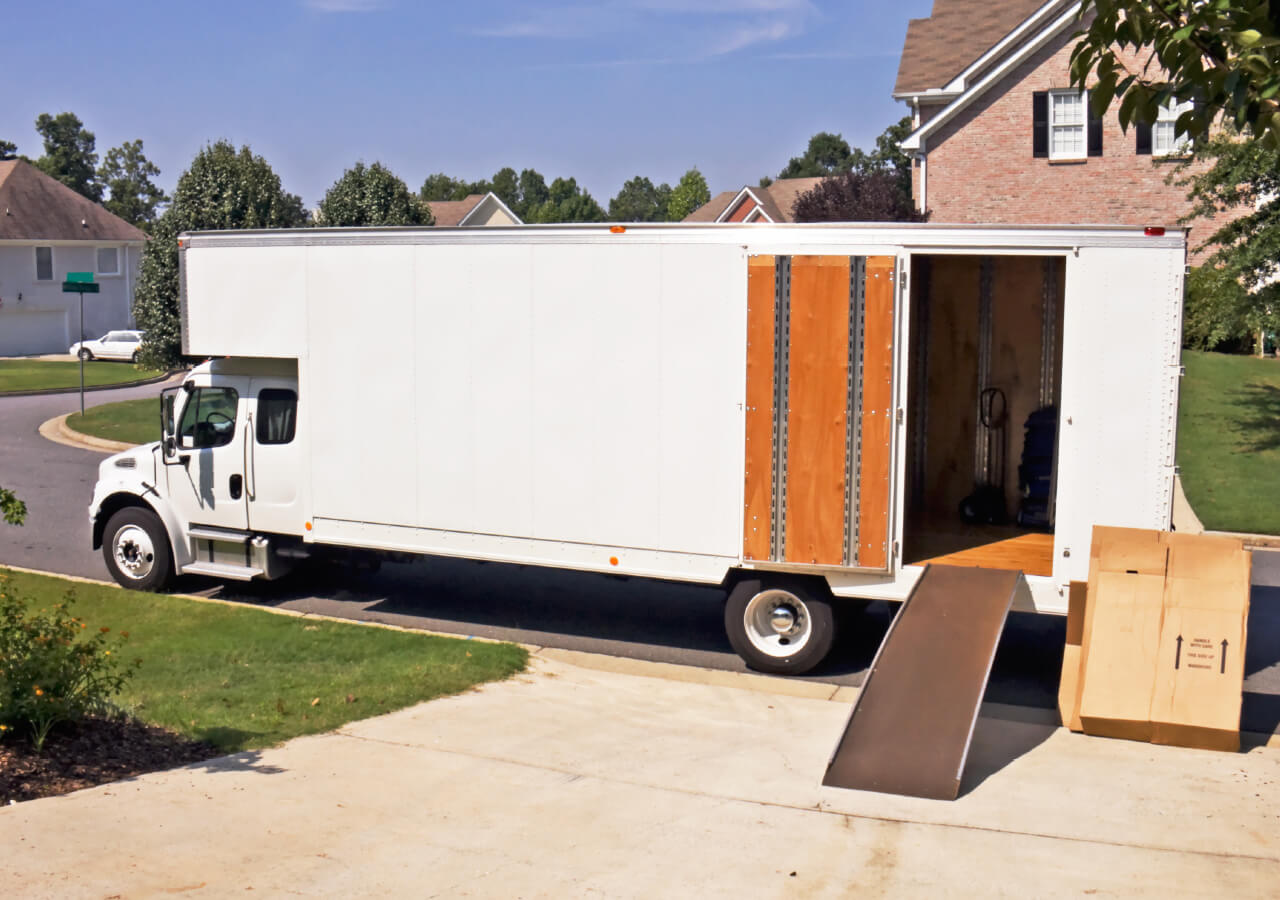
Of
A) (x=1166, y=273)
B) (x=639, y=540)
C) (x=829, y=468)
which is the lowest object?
(x=639, y=540)

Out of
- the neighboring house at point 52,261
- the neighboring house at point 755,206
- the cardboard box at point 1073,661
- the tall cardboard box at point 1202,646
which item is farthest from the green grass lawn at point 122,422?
the neighboring house at point 755,206

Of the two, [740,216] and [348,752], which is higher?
[740,216]

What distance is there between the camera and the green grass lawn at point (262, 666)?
28.4ft

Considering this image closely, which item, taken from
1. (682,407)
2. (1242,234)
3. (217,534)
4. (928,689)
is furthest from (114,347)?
(928,689)

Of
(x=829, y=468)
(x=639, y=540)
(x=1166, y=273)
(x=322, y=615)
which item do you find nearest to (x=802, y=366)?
(x=829, y=468)

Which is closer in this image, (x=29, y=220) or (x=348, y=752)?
(x=348, y=752)

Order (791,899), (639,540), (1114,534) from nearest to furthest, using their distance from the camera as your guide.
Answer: (791,899), (1114,534), (639,540)

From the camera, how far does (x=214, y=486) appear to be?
42.7 ft

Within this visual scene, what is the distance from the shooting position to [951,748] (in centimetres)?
792

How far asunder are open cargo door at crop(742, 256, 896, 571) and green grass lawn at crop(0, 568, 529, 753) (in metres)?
2.69

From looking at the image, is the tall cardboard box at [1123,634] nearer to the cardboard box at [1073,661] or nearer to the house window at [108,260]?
the cardboard box at [1073,661]

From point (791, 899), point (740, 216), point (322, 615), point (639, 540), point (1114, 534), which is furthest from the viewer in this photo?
point (740, 216)

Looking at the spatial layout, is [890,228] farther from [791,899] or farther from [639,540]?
[791,899]

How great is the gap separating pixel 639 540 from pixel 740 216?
5867 centimetres
